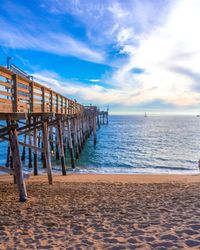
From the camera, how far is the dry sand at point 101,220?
464 centimetres

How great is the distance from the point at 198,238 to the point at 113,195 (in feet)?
13.3

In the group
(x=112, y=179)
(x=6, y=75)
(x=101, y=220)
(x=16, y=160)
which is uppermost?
(x=6, y=75)

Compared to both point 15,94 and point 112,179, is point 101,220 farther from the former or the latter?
point 112,179

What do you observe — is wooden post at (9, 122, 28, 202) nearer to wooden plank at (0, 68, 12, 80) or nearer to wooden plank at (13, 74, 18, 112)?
wooden plank at (13, 74, 18, 112)

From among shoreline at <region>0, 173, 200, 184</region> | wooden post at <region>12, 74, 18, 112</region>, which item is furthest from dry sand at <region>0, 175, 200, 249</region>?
shoreline at <region>0, 173, 200, 184</region>

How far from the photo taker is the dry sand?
15.2 ft

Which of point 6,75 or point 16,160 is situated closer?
point 6,75

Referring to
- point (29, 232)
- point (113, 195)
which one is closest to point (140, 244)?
point (29, 232)

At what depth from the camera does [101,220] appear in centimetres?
585

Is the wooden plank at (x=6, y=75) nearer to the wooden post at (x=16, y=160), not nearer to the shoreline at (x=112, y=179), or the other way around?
the wooden post at (x=16, y=160)

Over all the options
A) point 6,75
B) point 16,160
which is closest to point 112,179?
point 16,160

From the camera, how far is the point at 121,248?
4371 millimetres

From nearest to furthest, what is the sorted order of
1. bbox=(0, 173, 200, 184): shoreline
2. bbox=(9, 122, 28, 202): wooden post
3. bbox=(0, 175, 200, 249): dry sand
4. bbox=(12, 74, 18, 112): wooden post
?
bbox=(0, 175, 200, 249): dry sand, bbox=(12, 74, 18, 112): wooden post, bbox=(9, 122, 28, 202): wooden post, bbox=(0, 173, 200, 184): shoreline

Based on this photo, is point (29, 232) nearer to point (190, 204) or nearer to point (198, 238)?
point (198, 238)
